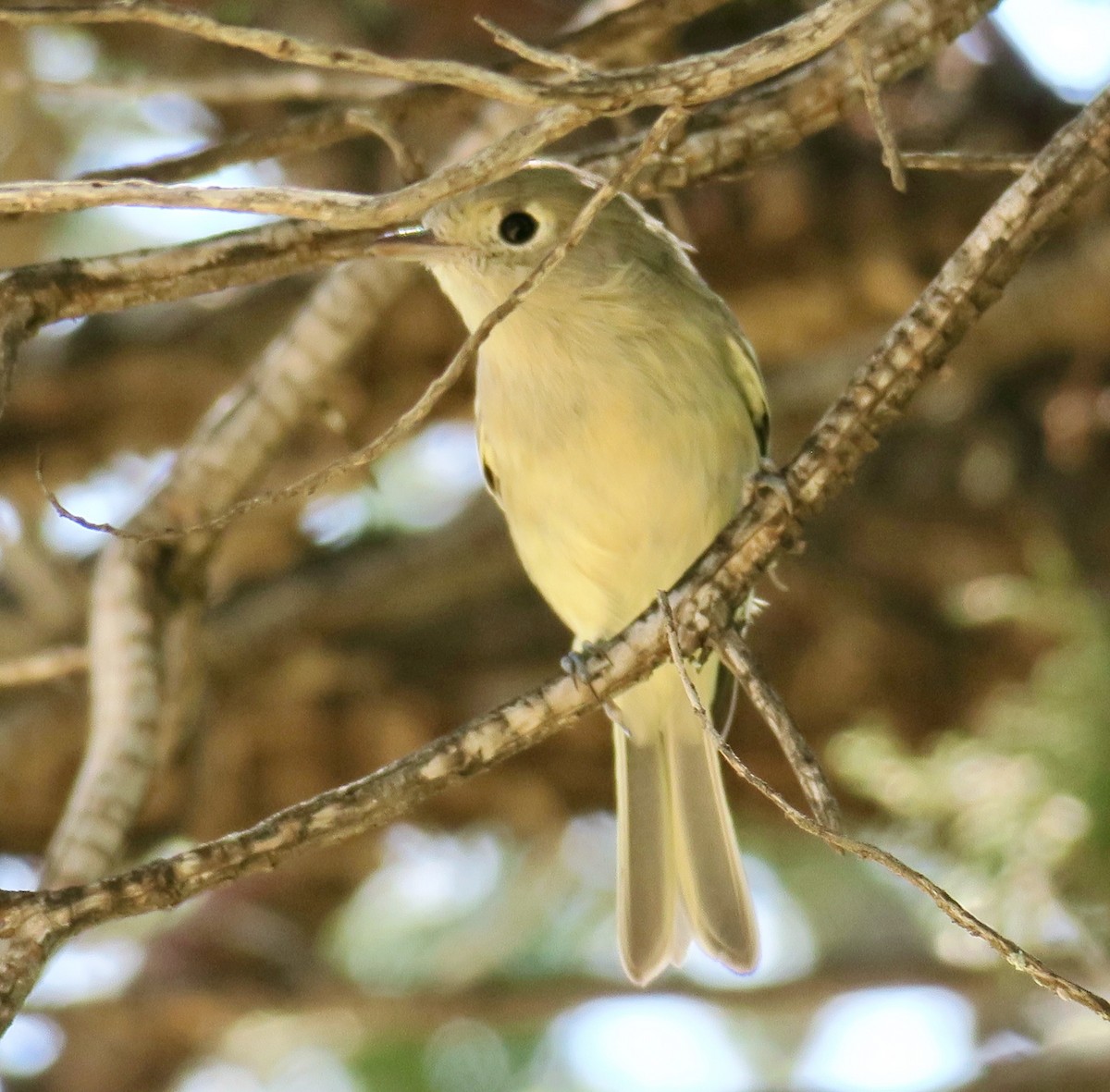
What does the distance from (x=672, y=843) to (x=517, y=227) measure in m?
1.29

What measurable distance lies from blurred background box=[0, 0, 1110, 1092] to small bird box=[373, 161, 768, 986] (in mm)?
895

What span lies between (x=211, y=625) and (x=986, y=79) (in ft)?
8.60

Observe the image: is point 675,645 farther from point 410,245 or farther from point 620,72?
point 410,245

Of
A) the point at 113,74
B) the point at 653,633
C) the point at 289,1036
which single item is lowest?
the point at 653,633

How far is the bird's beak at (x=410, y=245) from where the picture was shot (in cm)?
255

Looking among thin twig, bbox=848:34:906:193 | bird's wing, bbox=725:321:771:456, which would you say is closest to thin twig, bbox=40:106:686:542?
thin twig, bbox=848:34:906:193

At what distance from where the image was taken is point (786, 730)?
183 centimetres

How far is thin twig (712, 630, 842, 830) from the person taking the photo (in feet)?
5.87

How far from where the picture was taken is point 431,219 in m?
2.89

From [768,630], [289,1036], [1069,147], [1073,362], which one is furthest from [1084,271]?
[289,1036]

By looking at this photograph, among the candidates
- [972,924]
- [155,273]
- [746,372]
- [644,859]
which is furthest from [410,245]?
[972,924]

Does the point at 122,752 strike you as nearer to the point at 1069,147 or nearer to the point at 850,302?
the point at 1069,147

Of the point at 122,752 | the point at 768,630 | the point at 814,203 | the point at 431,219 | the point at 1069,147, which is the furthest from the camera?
the point at 768,630

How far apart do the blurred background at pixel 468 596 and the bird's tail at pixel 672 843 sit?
0.67m
